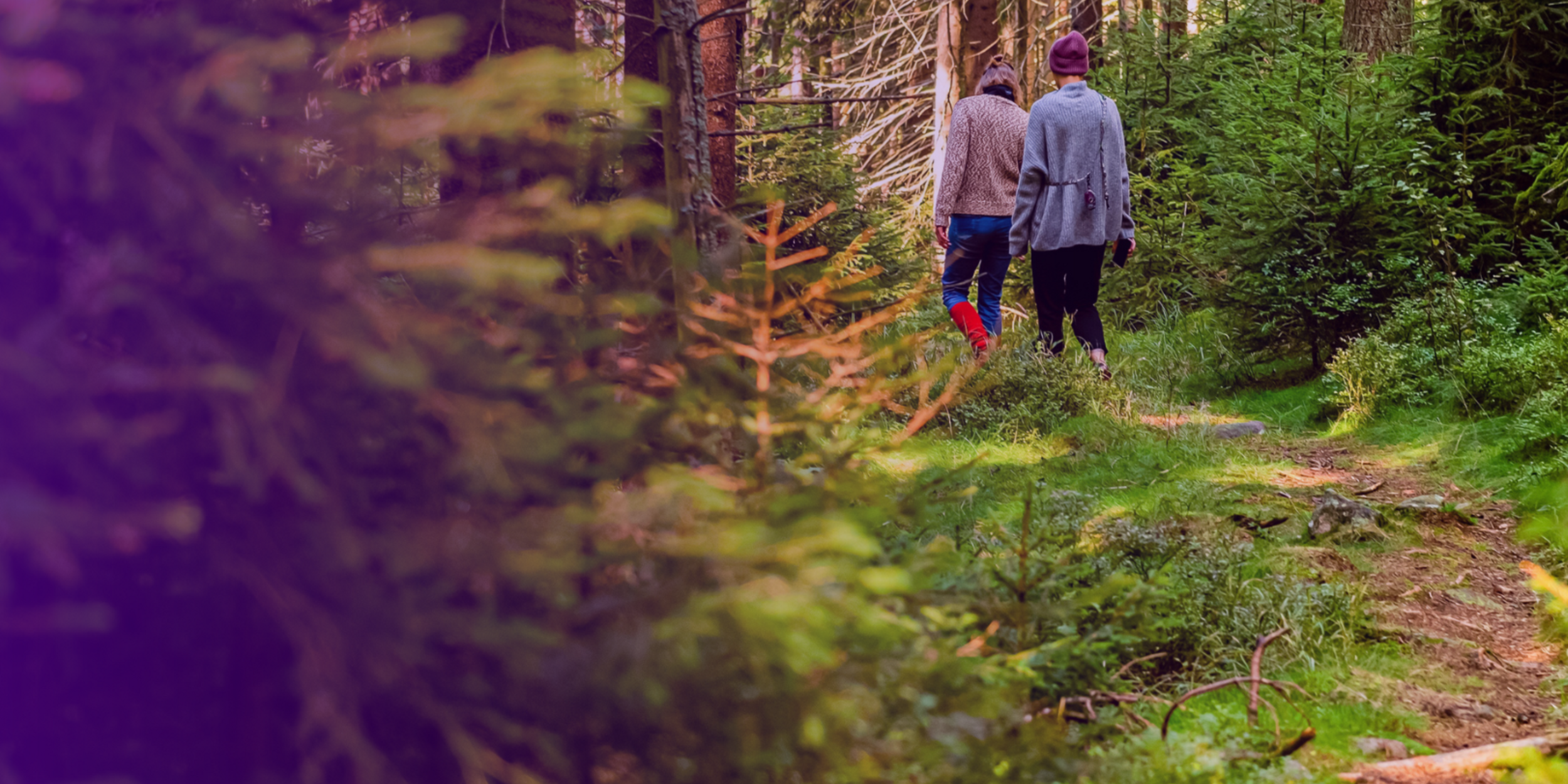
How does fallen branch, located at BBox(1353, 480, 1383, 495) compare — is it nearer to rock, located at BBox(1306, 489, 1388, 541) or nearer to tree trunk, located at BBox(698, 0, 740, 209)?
rock, located at BBox(1306, 489, 1388, 541)

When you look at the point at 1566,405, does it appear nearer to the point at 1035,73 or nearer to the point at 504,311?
the point at 504,311

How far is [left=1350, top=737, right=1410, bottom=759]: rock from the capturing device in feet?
9.23

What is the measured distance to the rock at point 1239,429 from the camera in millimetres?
6875

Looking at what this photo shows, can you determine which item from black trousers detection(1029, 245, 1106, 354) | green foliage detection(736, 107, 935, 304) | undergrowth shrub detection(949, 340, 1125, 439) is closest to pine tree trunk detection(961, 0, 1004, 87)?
green foliage detection(736, 107, 935, 304)

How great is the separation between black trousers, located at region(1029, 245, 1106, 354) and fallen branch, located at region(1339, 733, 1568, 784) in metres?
5.25

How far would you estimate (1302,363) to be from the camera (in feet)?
28.7

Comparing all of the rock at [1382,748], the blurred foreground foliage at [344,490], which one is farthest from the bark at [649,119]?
the rock at [1382,748]

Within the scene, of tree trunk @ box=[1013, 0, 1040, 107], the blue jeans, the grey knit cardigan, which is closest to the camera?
the grey knit cardigan

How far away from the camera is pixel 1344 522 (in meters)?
4.66

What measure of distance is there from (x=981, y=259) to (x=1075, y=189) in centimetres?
107

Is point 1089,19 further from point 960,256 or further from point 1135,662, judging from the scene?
point 1135,662

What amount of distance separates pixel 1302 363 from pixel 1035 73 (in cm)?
658

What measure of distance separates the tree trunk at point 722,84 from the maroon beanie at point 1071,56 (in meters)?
2.79

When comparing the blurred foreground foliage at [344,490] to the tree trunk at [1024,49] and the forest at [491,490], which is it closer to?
the forest at [491,490]
